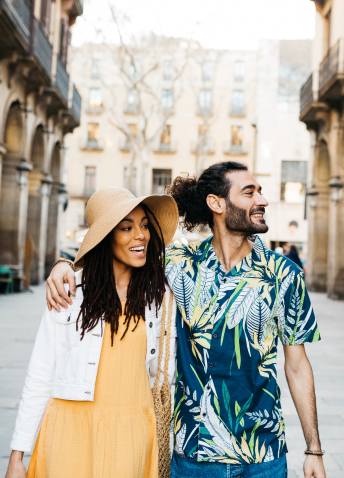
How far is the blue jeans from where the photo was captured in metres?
1.88

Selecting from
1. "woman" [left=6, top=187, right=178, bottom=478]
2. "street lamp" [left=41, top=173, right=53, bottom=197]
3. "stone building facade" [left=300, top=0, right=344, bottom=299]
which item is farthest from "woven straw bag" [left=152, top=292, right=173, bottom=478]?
"street lamp" [left=41, top=173, right=53, bottom=197]

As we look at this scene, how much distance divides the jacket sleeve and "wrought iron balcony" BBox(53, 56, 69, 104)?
678 inches

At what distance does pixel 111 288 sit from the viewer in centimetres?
203

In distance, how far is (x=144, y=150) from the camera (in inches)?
976

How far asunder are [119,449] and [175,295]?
628mm

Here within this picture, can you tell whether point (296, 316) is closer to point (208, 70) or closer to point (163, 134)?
point (163, 134)

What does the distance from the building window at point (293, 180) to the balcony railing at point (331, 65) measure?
58.9ft

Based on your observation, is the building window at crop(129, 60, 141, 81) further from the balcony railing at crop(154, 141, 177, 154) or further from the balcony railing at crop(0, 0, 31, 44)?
the balcony railing at crop(0, 0, 31, 44)

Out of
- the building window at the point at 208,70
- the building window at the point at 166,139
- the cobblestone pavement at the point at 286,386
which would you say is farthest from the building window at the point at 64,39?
the building window at the point at 208,70

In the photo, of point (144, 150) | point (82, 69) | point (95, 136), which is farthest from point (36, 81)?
point (82, 69)

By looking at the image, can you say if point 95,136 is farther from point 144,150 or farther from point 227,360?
point 227,360

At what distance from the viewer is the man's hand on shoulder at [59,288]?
6.50ft

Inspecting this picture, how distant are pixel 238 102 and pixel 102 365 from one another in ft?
141

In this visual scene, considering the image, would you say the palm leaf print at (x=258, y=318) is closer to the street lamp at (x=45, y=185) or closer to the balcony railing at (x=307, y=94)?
the street lamp at (x=45, y=185)
